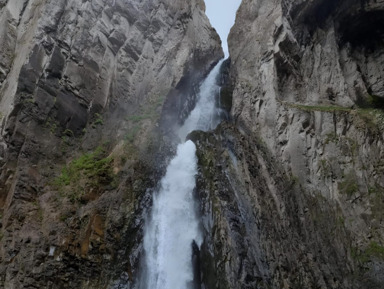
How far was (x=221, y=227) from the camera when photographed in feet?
42.9

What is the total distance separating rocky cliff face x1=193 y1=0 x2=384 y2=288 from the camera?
42.4 ft

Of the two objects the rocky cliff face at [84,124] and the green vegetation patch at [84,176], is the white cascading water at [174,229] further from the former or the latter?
the green vegetation patch at [84,176]

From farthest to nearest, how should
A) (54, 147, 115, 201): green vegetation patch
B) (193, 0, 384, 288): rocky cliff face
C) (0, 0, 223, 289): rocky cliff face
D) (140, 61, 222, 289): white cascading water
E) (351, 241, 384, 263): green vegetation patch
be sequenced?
(54, 147, 115, 201): green vegetation patch
(193, 0, 384, 288): rocky cliff face
(351, 241, 384, 263): green vegetation patch
(140, 61, 222, 289): white cascading water
(0, 0, 223, 289): rocky cliff face

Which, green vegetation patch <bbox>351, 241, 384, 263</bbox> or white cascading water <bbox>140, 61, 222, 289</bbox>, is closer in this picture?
white cascading water <bbox>140, 61, 222, 289</bbox>

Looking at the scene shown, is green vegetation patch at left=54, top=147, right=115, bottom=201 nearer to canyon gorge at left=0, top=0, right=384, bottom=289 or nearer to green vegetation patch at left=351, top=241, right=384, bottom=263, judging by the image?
canyon gorge at left=0, top=0, right=384, bottom=289

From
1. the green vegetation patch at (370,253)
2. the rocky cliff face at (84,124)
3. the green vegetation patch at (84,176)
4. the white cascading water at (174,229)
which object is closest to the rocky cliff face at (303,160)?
the green vegetation patch at (370,253)

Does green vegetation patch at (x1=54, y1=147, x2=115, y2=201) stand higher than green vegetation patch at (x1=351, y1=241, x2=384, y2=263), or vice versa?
green vegetation patch at (x1=54, y1=147, x2=115, y2=201)

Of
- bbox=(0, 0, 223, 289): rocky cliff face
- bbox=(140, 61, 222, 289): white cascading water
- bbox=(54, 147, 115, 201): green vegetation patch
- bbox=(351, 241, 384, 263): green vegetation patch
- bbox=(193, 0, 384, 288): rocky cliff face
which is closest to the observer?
bbox=(0, 0, 223, 289): rocky cliff face

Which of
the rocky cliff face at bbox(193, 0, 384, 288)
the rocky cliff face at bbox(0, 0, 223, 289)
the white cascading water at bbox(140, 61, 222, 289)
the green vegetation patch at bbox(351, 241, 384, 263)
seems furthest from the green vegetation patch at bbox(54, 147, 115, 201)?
the green vegetation patch at bbox(351, 241, 384, 263)

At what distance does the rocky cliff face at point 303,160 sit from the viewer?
12.9m

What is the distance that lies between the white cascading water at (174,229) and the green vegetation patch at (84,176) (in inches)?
95.1

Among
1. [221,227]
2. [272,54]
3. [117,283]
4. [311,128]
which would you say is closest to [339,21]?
[272,54]

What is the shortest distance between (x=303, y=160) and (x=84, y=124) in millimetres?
11172

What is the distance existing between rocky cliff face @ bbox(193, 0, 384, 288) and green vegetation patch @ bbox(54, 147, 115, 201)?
4.29m
